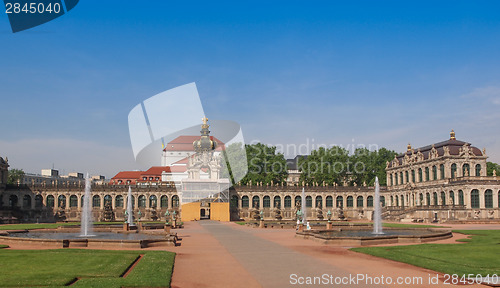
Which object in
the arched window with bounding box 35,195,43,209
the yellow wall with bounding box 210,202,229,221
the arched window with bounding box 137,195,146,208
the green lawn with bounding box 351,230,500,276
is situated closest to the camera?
the green lawn with bounding box 351,230,500,276

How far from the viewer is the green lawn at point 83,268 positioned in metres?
16.8

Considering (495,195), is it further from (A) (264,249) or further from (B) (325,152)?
(A) (264,249)

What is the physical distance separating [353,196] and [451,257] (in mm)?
70455

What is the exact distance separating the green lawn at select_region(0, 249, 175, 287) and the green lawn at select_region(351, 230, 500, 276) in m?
11.3

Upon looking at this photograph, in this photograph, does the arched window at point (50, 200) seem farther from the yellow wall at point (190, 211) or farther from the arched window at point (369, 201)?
the arched window at point (369, 201)

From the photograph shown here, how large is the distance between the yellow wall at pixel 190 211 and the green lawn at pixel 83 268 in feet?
169

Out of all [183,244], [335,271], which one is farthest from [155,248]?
[335,271]

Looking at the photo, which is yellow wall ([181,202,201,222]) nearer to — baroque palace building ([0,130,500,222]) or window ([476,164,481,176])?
baroque palace building ([0,130,500,222])

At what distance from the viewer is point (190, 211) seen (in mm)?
77562

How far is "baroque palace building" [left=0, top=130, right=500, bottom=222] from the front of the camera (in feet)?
235

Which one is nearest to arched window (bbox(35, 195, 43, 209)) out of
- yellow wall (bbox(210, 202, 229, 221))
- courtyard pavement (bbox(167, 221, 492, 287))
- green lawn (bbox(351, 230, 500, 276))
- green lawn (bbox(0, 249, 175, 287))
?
yellow wall (bbox(210, 202, 229, 221))

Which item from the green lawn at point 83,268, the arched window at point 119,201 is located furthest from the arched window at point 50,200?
the green lawn at point 83,268

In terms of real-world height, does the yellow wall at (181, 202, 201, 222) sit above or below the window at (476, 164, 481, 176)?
below

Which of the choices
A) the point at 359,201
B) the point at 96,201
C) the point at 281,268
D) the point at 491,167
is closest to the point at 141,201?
the point at 96,201
